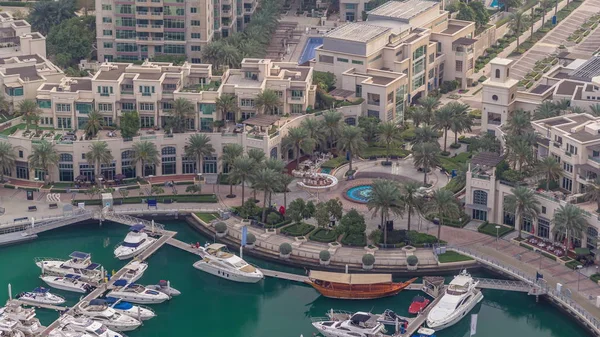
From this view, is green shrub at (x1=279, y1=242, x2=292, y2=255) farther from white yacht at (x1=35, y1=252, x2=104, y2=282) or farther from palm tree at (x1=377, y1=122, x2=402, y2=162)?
palm tree at (x1=377, y1=122, x2=402, y2=162)

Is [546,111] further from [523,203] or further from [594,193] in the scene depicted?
[594,193]

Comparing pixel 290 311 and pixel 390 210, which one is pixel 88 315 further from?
pixel 390 210

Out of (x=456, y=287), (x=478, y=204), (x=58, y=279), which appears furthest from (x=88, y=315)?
(x=478, y=204)

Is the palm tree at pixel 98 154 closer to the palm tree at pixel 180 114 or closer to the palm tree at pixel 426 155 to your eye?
the palm tree at pixel 180 114

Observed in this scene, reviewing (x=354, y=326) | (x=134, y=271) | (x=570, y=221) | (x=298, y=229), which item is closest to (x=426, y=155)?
(x=298, y=229)

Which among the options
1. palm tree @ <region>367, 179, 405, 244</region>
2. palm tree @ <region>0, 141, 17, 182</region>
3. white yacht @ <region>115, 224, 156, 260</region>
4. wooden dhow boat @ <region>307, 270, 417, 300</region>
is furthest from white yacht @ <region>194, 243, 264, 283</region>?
palm tree @ <region>0, 141, 17, 182</region>

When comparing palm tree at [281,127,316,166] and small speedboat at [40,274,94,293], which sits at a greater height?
palm tree at [281,127,316,166]
